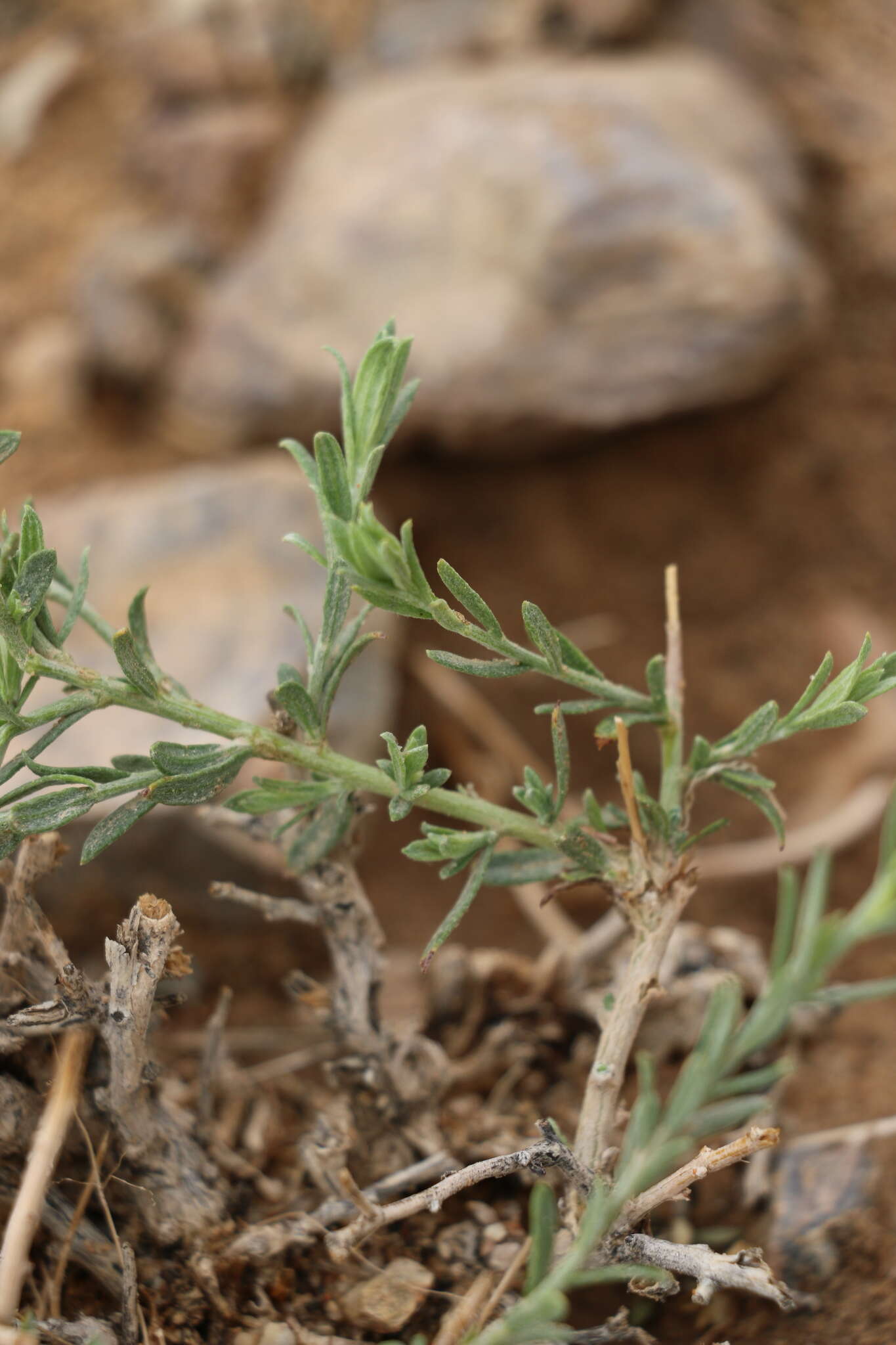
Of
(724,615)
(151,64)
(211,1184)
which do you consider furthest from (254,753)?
(151,64)

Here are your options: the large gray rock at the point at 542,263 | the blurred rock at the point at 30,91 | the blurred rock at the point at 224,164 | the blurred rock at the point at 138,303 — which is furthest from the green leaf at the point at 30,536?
the blurred rock at the point at 30,91

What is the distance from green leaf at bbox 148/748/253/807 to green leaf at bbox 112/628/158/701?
7 centimetres

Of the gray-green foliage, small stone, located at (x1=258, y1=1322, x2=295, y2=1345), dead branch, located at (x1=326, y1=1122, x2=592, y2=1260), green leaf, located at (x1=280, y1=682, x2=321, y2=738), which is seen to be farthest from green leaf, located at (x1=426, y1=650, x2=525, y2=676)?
small stone, located at (x1=258, y1=1322, x2=295, y2=1345)

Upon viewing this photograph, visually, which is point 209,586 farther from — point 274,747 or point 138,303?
point 274,747

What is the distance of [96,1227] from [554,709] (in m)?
0.58

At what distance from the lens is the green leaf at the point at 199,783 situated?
82 centimetres

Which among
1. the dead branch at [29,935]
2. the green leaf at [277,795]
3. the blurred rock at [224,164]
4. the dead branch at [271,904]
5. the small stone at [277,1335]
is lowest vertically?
the small stone at [277,1335]

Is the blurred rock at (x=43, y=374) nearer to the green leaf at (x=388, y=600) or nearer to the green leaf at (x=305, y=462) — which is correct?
the green leaf at (x=305, y=462)

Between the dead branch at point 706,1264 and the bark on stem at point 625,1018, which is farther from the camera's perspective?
the bark on stem at point 625,1018

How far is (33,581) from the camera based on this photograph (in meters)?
0.79

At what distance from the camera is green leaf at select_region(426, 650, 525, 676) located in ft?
2.62

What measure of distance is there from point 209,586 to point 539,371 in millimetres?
829

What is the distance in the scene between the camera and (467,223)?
247 cm

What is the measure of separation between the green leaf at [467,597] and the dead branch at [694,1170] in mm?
397
